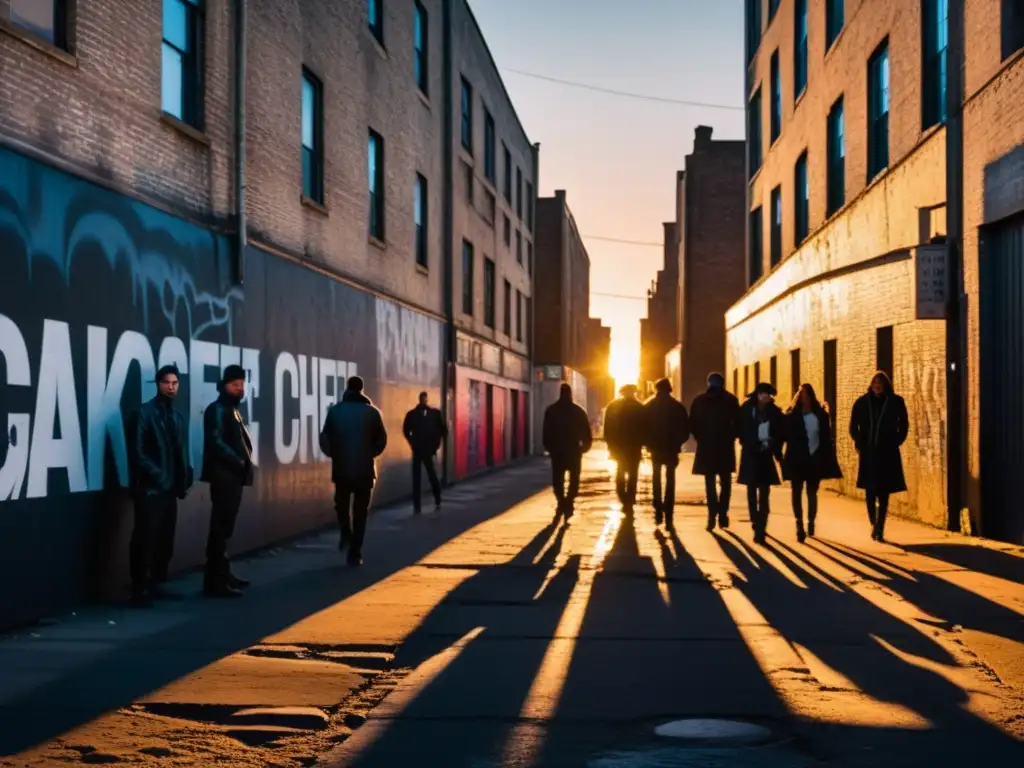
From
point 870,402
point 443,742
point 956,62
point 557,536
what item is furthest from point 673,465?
point 443,742

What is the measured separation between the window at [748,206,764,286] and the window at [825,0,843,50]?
8820 mm

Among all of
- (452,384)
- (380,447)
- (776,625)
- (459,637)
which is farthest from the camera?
(452,384)

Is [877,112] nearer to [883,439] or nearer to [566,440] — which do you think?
[566,440]

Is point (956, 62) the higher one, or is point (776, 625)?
point (956, 62)

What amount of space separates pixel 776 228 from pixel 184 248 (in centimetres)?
2062

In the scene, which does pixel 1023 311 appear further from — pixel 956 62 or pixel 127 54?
pixel 127 54

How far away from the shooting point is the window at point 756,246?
31.3 metres

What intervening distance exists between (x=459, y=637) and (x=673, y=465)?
24.9ft

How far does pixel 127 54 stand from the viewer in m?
9.67

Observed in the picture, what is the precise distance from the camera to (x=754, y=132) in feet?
107

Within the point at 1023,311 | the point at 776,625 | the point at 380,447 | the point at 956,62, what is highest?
the point at 956,62

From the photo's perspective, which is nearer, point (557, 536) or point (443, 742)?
point (443, 742)

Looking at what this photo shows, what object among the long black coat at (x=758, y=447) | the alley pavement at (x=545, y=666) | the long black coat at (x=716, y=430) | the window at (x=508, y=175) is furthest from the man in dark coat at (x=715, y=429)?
the window at (x=508, y=175)

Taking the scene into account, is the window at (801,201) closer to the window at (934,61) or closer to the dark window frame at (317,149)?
the window at (934,61)
